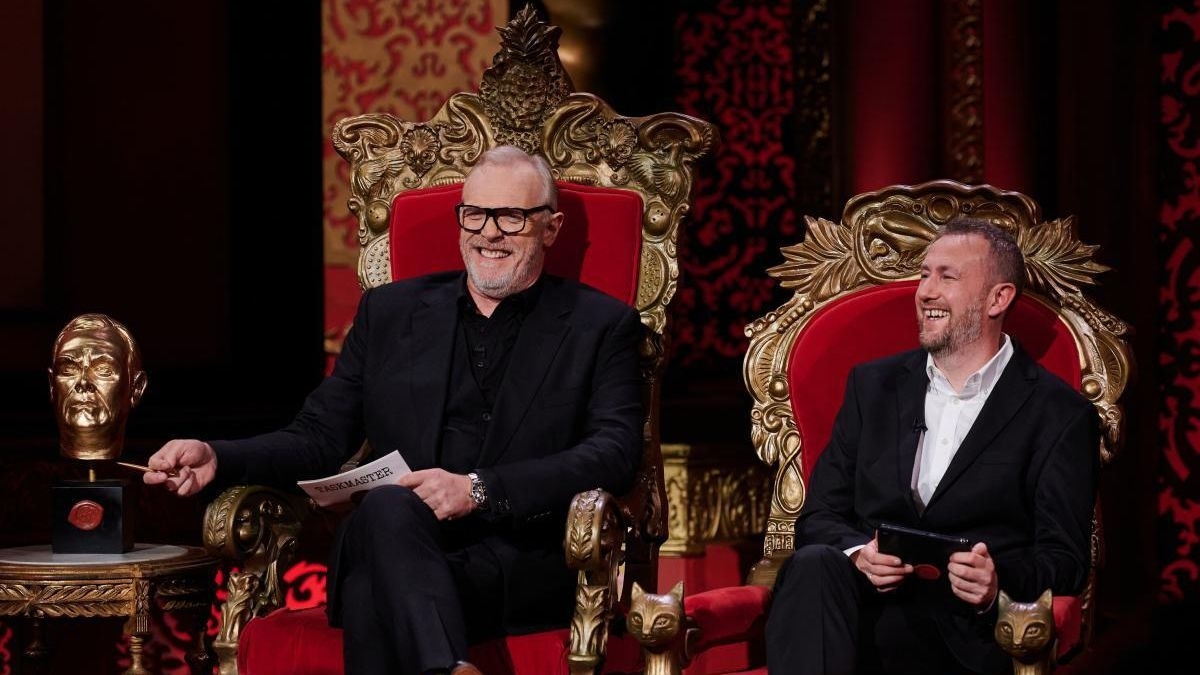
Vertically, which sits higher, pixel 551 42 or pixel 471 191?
pixel 551 42

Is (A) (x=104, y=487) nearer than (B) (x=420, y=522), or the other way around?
(B) (x=420, y=522)

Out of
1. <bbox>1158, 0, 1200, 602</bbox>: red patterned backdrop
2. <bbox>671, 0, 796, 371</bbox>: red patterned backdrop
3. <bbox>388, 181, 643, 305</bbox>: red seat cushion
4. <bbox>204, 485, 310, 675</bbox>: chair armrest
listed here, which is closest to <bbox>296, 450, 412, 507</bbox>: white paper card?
<bbox>204, 485, 310, 675</bbox>: chair armrest

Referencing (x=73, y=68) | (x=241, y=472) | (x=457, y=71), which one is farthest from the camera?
(x=457, y=71)

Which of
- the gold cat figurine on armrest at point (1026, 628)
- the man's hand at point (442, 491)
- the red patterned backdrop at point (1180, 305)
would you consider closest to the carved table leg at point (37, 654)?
the man's hand at point (442, 491)

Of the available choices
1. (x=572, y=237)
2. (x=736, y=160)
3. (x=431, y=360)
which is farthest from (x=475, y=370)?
(x=736, y=160)

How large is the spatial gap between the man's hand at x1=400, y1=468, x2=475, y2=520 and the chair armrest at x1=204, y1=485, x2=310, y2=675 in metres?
0.33

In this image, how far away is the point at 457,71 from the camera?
5.09 m

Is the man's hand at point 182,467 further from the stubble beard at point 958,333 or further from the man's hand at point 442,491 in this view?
the stubble beard at point 958,333

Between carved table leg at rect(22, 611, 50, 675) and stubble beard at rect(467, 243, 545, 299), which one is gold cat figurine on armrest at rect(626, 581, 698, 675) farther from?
carved table leg at rect(22, 611, 50, 675)

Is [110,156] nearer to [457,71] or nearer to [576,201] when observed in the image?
[457,71]

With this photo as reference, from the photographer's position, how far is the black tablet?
2.55m

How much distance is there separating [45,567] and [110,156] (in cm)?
203

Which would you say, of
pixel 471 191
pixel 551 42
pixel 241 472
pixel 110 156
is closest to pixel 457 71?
pixel 110 156

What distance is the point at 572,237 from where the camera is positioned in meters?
3.42
